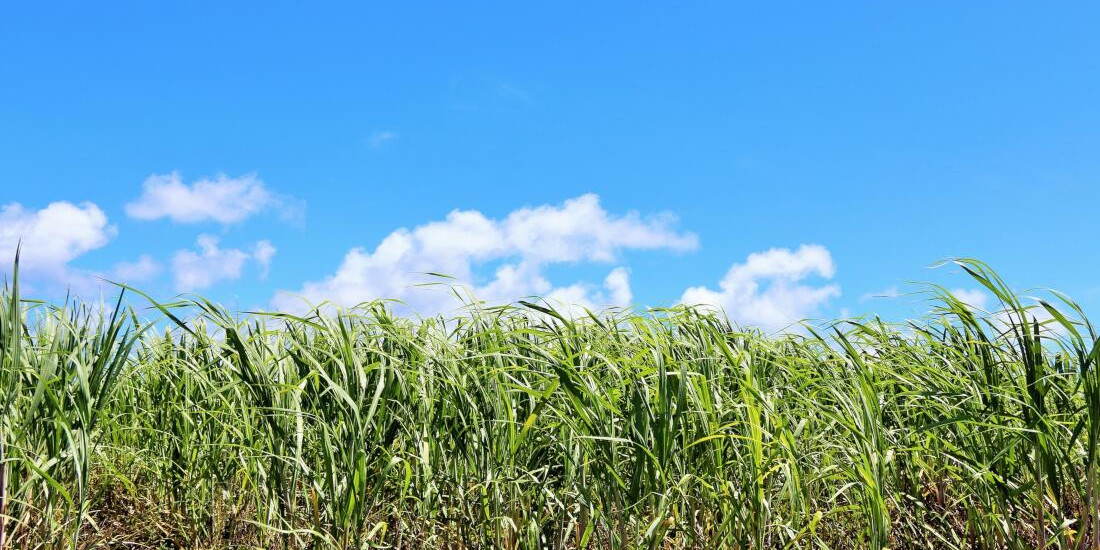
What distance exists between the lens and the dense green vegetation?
1962mm

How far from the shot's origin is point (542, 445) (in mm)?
2336

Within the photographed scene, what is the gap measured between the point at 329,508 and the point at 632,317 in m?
1.02

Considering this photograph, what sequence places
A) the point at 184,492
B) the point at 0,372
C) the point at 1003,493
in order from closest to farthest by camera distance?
the point at 0,372 < the point at 1003,493 < the point at 184,492

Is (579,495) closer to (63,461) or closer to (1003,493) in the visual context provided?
(1003,493)

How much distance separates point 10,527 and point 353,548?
3.23ft

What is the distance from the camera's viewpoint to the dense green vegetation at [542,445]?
1.96 meters

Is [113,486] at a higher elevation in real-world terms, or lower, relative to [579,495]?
higher

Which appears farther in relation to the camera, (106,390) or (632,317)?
(632,317)

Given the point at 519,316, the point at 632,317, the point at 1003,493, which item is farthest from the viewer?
the point at 519,316

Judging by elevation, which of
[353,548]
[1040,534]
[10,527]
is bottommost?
[1040,534]

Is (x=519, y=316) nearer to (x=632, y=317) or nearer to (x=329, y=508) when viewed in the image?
(x=632, y=317)

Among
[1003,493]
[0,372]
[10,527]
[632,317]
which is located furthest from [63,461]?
[1003,493]

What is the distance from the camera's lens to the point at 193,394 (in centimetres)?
306

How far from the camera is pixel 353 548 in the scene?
2025mm
